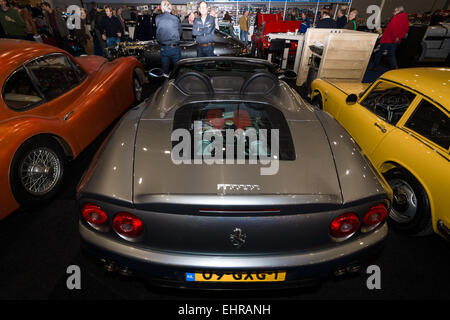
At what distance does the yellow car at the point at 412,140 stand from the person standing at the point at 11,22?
881 cm

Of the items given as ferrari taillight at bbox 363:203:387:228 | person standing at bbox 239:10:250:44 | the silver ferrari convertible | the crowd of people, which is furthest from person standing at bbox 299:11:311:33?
ferrari taillight at bbox 363:203:387:228

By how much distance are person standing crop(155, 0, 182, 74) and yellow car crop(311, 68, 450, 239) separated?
13.2ft

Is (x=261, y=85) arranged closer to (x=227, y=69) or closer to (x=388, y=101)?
(x=227, y=69)

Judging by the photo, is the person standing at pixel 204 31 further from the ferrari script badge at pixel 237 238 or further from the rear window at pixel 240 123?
the ferrari script badge at pixel 237 238

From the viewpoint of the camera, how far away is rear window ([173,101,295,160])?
152 cm

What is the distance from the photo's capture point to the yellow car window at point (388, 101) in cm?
251

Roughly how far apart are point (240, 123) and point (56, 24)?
31.2ft

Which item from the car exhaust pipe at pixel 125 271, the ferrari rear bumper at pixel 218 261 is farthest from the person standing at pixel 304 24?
the car exhaust pipe at pixel 125 271

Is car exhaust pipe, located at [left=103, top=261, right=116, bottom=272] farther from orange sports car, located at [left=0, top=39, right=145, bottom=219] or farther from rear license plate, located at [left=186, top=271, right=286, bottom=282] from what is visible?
orange sports car, located at [left=0, top=39, right=145, bottom=219]

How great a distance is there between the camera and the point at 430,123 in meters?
2.23

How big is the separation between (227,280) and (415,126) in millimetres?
2103

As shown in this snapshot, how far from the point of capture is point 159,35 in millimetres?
5137
